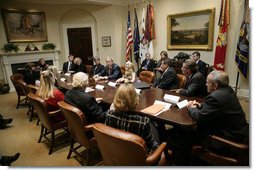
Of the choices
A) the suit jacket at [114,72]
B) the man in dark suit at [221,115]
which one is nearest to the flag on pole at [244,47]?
the suit jacket at [114,72]

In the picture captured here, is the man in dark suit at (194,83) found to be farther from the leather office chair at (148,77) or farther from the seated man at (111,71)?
the seated man at (111,71)

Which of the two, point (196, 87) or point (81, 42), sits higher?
point (81, 42)

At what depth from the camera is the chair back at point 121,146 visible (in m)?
1.24

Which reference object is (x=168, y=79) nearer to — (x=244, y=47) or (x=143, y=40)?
(x=244, y=47)

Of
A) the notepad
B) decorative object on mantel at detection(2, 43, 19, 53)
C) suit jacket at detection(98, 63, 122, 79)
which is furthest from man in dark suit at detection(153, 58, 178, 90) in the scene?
decorative object on mantel at detection(2, 43, 19, 53)

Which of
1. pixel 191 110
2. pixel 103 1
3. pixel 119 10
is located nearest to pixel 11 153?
pixel 191 110

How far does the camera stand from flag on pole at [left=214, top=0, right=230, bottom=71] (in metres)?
4.27

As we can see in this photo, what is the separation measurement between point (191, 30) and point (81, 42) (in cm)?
397

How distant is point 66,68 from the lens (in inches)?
213

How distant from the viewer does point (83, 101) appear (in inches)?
79.4

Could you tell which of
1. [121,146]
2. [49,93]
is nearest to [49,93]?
[49,93]

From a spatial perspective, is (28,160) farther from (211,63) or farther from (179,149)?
(211,63)

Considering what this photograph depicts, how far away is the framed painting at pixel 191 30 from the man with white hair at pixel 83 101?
12.7ft

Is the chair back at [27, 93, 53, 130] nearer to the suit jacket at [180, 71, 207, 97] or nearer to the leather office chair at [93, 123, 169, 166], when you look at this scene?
the leather office chair at [93, 123, 169, 166]
